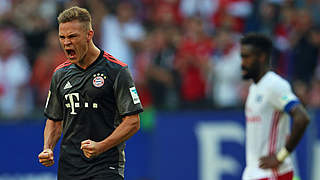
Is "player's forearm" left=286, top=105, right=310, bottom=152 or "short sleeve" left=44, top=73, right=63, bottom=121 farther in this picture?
"player's forearm" left=286, top=105, right=310, bottom=152

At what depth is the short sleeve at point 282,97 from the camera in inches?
286

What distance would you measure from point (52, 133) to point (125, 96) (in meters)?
0.87

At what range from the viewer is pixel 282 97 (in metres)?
7.33

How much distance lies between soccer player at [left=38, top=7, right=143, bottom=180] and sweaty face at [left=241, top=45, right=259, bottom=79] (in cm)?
211

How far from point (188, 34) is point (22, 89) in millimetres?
3660

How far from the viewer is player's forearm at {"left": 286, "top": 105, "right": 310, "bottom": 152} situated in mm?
7129

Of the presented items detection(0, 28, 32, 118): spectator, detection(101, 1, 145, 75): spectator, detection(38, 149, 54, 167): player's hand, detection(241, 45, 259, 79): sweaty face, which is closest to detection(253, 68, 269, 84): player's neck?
detection(241, 45, 259, 79): sweaty face

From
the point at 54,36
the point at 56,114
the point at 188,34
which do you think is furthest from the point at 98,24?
the point at 56,114

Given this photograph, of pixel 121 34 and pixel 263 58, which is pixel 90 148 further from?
pixel 121 34

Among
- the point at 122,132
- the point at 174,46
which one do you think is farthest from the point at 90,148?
the point at 174,46

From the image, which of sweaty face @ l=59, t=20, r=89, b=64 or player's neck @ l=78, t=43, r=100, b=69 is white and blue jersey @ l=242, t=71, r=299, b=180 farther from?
sweaty face @ l=59, t=20, r=89, b=64

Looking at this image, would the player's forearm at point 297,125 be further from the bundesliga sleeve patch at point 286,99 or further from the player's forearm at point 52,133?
the player's forearm at point 52,133

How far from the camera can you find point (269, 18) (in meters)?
14.1

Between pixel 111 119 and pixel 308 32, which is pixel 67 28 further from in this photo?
pixel 308 32
